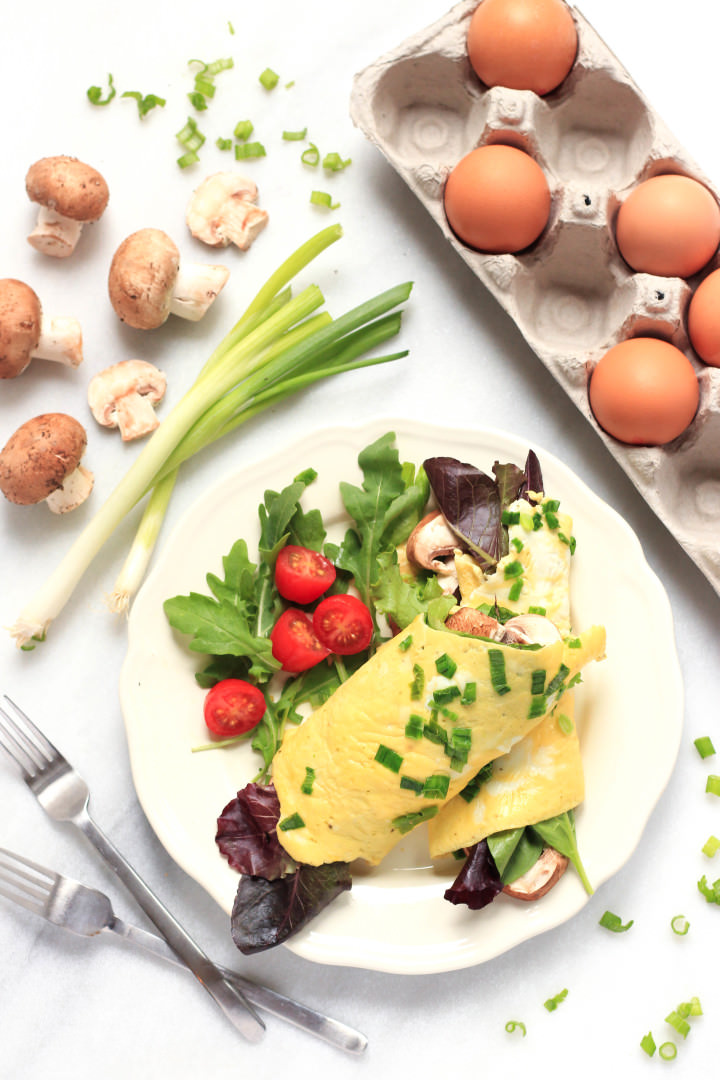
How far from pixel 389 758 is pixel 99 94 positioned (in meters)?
2.25

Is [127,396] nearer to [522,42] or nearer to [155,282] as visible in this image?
[155,282]

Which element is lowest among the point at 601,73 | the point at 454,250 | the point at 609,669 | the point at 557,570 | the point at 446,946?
the point at 446,946

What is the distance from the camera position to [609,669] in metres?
2.45

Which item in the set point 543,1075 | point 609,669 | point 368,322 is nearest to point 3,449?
point 368,322

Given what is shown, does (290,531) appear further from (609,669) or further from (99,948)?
(99,948)

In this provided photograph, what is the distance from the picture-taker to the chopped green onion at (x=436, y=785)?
215 centimetres

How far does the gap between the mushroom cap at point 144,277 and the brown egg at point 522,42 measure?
1.07m

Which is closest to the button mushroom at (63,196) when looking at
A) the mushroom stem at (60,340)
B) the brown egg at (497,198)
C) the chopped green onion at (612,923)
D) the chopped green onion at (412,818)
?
the mushroom stem at (60,340)

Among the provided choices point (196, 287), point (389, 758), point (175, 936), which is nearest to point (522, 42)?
point (196, 287)

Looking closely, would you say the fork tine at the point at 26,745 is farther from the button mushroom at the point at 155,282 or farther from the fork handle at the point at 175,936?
the button mushroom at the point at 155,282

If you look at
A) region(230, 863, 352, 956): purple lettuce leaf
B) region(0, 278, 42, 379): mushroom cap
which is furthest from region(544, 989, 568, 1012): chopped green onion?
region(0, 278, 42, 379): mushroom cap

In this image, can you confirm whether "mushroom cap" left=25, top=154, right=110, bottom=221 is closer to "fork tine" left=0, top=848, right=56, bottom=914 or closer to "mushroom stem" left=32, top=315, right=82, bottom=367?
"mushroom stem" left=32, top=315, right=82, bottom=367

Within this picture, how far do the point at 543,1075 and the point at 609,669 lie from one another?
1263 mm

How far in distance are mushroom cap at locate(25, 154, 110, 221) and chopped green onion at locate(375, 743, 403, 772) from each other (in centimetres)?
179
